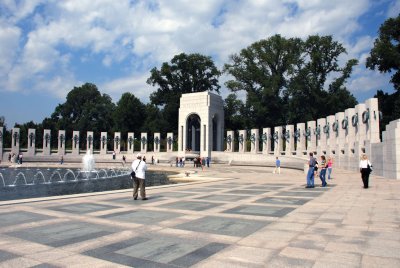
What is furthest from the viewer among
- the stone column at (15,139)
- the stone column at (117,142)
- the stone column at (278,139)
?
the stone column at (117,142)

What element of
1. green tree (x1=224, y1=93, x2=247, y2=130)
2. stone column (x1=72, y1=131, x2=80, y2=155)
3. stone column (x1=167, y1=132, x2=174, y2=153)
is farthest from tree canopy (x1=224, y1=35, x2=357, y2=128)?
stone column (x1=72, y1=131, x2=80, y2=155)

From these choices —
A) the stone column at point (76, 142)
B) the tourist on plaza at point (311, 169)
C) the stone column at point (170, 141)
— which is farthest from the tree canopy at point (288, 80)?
the tourist on plaza at point (311, 169)

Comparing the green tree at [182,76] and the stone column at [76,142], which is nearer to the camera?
the stone column at [76,142]

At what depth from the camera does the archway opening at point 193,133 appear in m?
58.4

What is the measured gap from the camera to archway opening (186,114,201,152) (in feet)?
192

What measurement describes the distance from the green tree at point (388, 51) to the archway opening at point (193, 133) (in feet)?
89.9

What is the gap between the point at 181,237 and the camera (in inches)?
268

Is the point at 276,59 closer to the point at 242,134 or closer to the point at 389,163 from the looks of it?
the point at 242,134

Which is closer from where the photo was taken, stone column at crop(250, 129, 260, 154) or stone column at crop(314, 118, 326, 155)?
stone column at crop(314, 118, 326, 155)

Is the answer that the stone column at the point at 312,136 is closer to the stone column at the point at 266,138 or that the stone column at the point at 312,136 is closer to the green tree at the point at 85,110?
the stone column at the point at 266,138

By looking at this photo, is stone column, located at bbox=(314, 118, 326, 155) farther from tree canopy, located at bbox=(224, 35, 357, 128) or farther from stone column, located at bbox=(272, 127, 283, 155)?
tree canopy, located at bbox=(224, 35, 357, 128)

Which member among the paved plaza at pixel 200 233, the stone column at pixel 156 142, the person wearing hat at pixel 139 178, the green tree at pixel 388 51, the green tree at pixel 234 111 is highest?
the green tree at pixel 388 51

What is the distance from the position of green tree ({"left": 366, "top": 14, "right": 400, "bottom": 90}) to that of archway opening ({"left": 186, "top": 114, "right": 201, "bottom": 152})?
89.9 feet

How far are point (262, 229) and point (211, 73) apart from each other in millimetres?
68531
